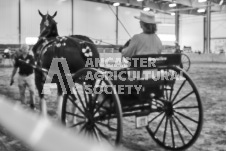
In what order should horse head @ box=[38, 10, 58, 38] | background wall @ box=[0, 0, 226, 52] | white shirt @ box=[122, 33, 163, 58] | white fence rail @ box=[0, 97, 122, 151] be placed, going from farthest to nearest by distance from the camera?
background wall @ box=[0, 0, 226, 52], horse head @ box=[38, 10, 58, 38], white shirt @ box=[122, 33, 163, 58], white fence rail @ box=[0, 97, 122, 151]

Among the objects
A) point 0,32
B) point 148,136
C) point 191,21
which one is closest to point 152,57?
point 148,136

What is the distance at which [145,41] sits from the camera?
13.3ft

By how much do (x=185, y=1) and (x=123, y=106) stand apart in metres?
27.7

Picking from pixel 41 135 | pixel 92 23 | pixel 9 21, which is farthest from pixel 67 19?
pixel 41 135

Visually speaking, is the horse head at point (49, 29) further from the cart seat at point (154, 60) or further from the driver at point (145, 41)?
the cart seat at point (154, 60)

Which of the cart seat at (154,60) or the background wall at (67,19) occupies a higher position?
the background wall at (67,19)

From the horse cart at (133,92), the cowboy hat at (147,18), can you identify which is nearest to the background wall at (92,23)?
the cowboy hat at (147,18)

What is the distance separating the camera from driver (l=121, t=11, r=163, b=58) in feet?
13.2

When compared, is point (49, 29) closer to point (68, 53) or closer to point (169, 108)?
point (68, 53)

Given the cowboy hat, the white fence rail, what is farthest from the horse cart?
the white fence rail

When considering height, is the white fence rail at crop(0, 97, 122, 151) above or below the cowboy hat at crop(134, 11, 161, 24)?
below

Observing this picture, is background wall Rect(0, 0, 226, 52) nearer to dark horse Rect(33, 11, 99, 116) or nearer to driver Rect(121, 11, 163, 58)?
dark horse Rect(33, 11, 99, 116)

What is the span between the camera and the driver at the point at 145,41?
4027 mm

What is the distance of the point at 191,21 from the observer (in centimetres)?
3981
